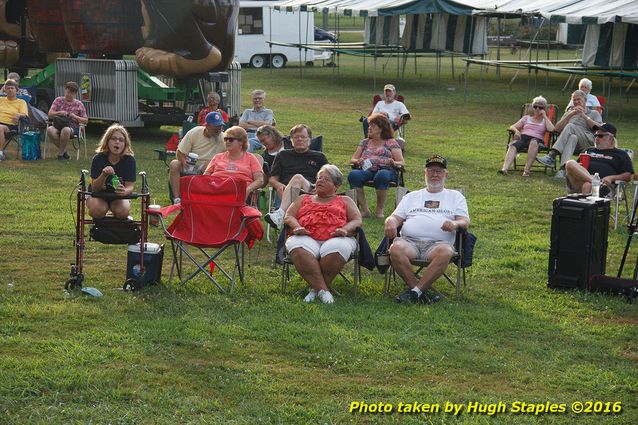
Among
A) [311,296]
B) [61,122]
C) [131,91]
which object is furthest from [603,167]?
[131,91]

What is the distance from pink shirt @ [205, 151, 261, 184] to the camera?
970 centimetres

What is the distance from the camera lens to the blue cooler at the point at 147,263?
26.5ft

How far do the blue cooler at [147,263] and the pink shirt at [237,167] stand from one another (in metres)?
1.64

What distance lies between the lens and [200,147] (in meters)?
10.9

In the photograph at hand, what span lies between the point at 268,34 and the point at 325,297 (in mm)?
28742

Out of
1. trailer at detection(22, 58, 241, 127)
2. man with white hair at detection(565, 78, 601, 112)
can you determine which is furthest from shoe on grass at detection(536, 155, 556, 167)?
trailer at detection(22, 58, 241, 127)

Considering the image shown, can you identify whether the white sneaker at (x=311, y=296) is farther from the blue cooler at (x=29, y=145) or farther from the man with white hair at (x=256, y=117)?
the blue cooler at (x=29, y=145)

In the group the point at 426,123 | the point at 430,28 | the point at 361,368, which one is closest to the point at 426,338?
the point at 361,368

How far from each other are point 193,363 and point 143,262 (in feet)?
6.15

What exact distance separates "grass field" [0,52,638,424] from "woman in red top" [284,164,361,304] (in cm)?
22

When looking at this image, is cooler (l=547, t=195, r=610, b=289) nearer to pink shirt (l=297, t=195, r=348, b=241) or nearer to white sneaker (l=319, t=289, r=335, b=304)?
pink shirt (l=297, t=195, r=348, b=241)

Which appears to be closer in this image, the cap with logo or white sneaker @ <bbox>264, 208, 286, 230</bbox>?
white sneaker @ <bbox>264, 208, 286, 230</bbox>

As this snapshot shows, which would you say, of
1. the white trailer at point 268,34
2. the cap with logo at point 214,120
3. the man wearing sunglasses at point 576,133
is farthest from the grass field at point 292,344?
the white trailer at point 268,34

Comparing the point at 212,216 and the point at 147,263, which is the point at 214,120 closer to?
the point at 212,216
